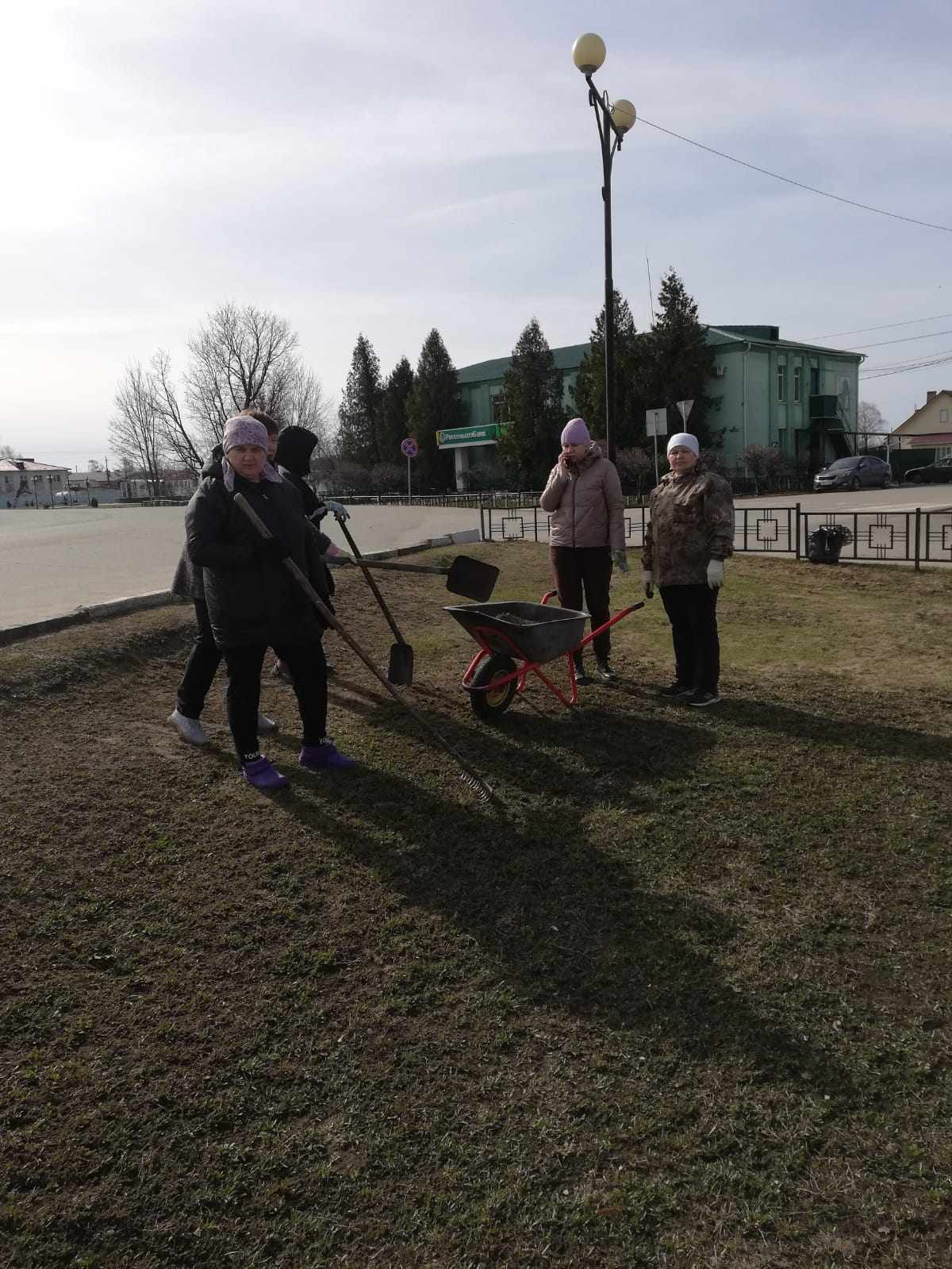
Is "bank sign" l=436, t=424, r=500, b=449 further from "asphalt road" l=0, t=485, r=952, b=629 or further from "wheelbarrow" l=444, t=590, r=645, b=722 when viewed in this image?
"wheelbarrow" l=444, t=590, r=645, b=722

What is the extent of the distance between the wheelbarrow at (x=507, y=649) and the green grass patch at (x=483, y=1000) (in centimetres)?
29

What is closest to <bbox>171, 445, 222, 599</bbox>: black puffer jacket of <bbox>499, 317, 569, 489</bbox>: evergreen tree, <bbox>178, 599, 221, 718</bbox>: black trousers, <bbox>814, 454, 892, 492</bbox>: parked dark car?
<bbox>178, 599, 221, 718</bbox>: black trousers

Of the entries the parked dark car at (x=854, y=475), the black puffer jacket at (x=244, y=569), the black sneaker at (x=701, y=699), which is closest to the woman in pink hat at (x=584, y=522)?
the black sneaker at (x=701, y=699)

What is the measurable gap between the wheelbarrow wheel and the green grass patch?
0.26m

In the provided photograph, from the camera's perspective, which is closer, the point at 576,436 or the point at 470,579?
the point at 470,579

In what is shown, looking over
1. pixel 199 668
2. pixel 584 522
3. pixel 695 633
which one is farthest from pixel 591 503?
pixel 199 668

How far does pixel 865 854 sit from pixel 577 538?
282 cm

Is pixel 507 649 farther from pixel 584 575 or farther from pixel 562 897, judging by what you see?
pixel 562 897

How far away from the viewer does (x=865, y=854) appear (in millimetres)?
3252

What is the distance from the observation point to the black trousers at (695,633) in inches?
199

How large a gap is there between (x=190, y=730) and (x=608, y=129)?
26.8 feet

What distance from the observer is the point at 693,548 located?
495cm

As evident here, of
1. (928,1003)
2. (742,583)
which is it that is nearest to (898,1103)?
(928,1003)

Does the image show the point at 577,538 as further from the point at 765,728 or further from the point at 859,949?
the point at 859,949
